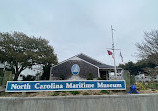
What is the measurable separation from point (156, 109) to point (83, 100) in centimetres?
335

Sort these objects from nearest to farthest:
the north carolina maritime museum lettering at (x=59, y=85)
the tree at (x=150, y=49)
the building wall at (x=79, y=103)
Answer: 1. the building wall at (x=79, y=103)
2. the north carolina maritime museum lettering at (x=59, y=85)
3. the tree at (x=150, y=49)

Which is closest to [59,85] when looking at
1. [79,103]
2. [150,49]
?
[79,103]

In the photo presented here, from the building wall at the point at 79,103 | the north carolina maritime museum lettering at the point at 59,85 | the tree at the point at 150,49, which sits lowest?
the building wall at the point at 79,103

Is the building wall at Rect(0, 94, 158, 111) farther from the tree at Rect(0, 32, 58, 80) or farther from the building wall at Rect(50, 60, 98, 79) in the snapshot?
the tree at Rect(0, 32, 58, 80)

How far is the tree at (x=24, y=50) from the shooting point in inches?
649

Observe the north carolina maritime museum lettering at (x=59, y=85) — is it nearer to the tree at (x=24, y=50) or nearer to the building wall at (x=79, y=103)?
the building wall at (x=79, y=103)

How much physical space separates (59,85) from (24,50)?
55.8ft

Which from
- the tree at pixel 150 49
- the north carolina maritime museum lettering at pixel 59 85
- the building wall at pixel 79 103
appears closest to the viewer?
the building wall at pixel 79 103

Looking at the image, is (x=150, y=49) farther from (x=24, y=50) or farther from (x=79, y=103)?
(x=24, y=50)

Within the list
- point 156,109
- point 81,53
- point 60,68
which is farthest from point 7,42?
point 156,109

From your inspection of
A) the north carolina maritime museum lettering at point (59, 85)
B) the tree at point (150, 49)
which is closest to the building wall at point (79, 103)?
the north carolina maritime museum lettering at point (59, 85)

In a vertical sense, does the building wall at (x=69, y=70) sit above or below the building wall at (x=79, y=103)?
above

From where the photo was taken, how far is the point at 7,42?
16.6 metres

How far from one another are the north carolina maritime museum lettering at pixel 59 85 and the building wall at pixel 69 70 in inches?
514
